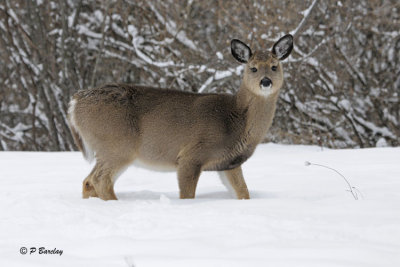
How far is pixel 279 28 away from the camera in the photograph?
10.3 m

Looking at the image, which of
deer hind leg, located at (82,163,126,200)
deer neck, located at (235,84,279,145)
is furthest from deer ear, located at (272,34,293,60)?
deer hind leg, located at (82,163,126,200)

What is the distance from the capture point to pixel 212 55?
36.9 feet

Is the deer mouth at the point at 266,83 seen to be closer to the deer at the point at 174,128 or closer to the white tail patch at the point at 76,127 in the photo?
the deer at the point at 174,128

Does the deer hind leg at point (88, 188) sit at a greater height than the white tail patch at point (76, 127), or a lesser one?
lesser

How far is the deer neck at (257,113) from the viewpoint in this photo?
5.36 m

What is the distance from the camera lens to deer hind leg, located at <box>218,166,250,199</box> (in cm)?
536

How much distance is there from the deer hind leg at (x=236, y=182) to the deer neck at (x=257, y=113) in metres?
0.35

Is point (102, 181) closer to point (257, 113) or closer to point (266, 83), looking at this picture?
point (257, 113)

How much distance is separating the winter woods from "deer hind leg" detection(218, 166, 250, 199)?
4.32 metres

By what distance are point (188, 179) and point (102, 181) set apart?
0.75 metres

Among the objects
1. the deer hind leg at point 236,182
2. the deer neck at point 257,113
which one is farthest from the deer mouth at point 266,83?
the deer hind leg at point 236,182

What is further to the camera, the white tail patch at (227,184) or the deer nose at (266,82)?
the white tail patch at (227,184)

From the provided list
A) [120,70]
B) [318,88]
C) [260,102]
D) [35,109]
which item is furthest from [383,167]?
[35,109]

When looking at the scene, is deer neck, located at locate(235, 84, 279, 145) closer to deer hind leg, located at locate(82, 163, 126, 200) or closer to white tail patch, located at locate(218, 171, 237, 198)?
white tail patch, located at locate(218, 171, 237, 198)
